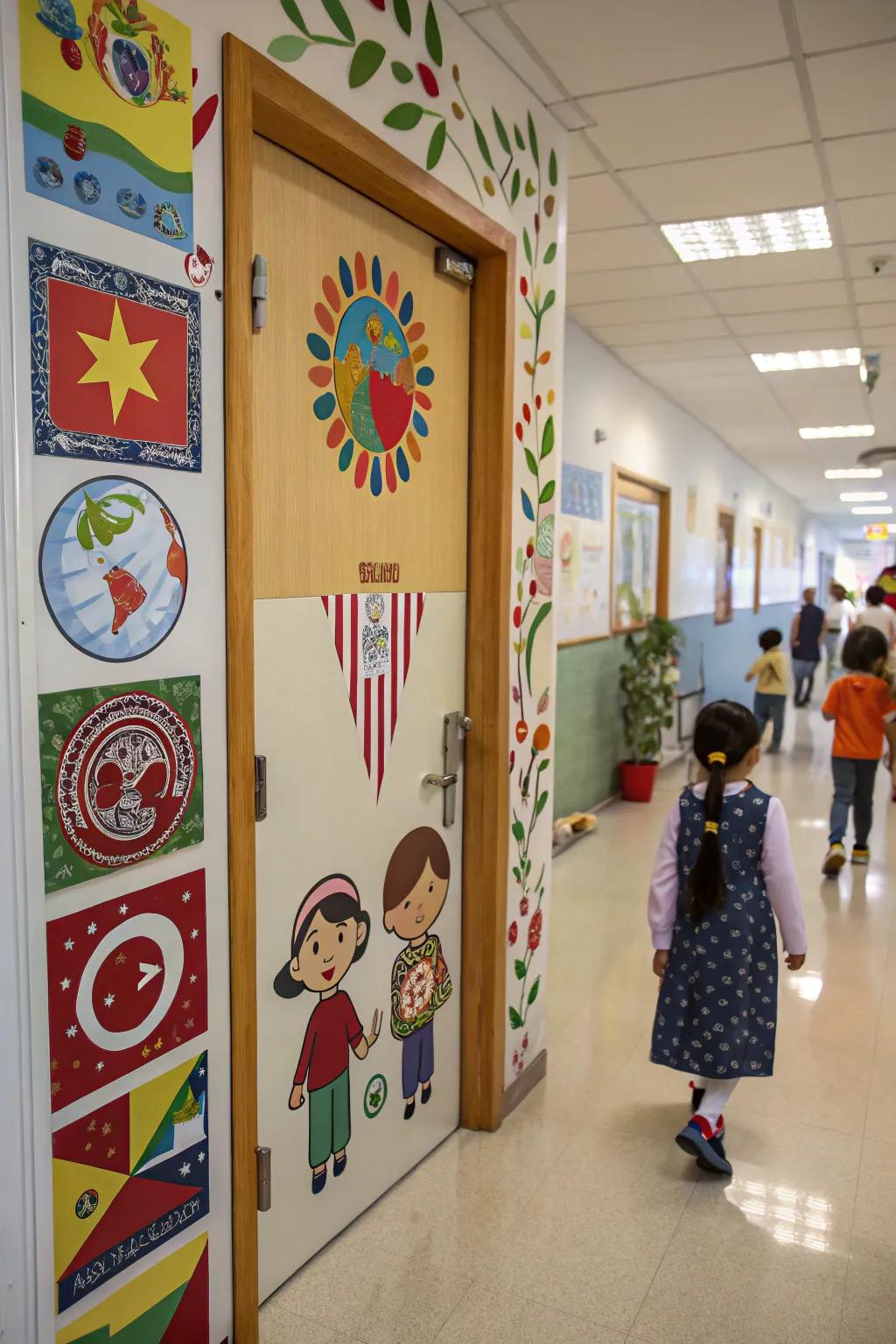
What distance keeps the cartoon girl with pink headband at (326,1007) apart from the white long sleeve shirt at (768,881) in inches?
29.9

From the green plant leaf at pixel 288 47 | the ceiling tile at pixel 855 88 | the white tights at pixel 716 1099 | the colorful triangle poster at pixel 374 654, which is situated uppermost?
the ceiling tile at pixel 855 88

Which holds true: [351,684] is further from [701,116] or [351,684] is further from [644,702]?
[644,702]

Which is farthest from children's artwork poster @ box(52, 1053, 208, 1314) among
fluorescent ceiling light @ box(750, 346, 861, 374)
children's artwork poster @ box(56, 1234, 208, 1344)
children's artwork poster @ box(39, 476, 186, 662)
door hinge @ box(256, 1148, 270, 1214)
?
fluorescent ceiling light @ box(750, 346, 861, 374)

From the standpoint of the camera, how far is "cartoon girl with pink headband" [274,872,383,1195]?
2074 millimetres

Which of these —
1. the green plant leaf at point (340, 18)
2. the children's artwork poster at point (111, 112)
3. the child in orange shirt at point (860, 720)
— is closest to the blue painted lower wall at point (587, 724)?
the child in orange shirt at point (860, 720)

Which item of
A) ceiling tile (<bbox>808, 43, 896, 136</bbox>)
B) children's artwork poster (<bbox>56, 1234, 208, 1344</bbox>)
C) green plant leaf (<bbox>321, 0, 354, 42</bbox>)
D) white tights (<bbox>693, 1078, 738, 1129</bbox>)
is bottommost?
white tights (<bbox>693, 1078, 738, 1129</bbox>)

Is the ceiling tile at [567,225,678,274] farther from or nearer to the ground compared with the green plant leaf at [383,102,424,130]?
farther from the ground

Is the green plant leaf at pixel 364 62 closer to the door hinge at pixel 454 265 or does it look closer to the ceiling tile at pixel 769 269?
the door hinge at pixel 454 265

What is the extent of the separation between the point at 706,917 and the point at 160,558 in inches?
63.7

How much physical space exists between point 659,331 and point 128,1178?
5.00 m

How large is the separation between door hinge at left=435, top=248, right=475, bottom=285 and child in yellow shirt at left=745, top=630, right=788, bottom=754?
589 cm

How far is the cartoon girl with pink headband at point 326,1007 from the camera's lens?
2.07 metres

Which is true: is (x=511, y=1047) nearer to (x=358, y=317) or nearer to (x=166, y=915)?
(x=166, y=915)

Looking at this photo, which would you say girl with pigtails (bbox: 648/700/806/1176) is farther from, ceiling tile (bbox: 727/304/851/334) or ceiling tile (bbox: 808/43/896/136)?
ceiling tile (bbox: 727/304/851/334)
